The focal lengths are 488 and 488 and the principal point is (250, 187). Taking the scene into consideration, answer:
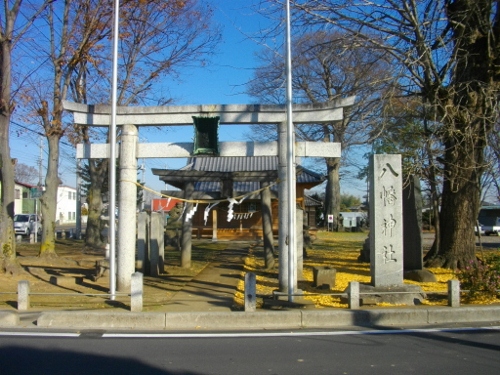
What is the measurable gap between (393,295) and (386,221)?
5.53 feet

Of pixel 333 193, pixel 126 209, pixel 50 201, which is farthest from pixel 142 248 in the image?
pixel 333 193

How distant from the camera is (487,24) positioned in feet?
47.0

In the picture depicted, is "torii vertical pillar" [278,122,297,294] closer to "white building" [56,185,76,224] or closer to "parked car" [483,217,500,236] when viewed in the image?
"parked car" [483,217,500,236]

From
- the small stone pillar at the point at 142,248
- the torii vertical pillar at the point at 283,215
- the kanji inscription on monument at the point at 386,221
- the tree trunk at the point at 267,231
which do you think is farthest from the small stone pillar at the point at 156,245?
the kanji inscription on monument at the point at 386,221

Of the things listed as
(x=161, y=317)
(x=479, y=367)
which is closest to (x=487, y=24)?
(x=479, y=367)

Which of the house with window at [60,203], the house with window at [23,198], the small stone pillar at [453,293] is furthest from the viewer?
the house with window at [60,203]

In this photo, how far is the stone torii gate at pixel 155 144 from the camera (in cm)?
1132

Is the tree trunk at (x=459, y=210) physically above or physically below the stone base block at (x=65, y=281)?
above

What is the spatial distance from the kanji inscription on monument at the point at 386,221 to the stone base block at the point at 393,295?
0.69 ft

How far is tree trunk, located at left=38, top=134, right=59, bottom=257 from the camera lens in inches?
714

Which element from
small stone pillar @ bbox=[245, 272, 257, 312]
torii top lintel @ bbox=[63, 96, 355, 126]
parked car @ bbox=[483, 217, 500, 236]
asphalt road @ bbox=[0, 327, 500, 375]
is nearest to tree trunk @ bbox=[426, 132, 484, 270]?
torii top lintel @ bbox=[63, 96, 355, 126]

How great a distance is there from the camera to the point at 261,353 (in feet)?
24.2

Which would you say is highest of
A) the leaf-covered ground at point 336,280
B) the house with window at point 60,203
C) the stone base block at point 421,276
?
the house with window at point 60,203

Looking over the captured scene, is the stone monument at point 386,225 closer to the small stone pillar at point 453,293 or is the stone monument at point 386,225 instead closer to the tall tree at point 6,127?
the small stone pillar at point 453,293
